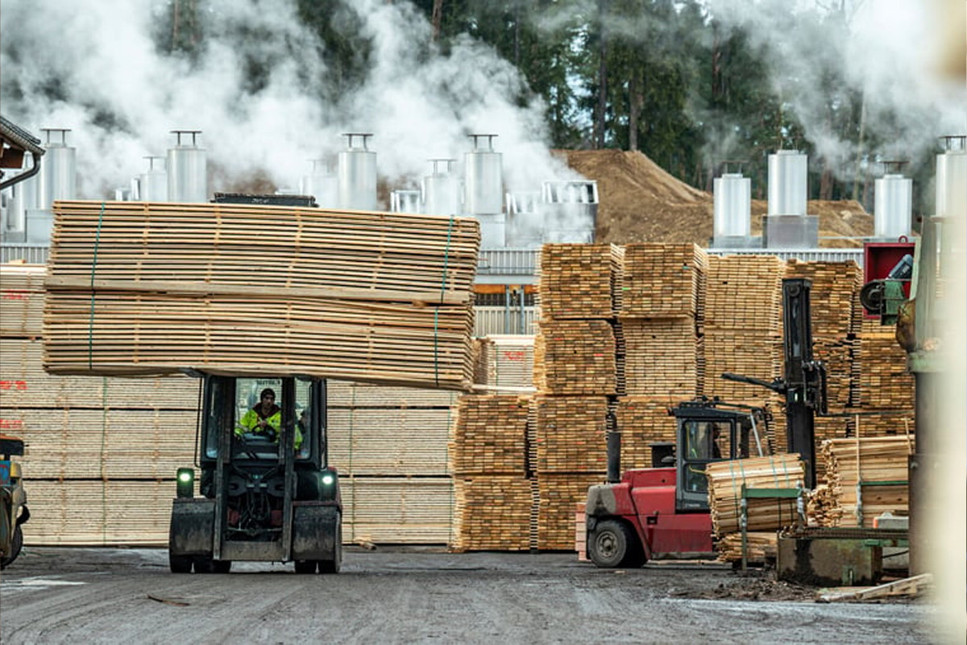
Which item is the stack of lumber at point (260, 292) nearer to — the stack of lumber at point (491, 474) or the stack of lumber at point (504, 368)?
the stack of lumber at point (491, 474)

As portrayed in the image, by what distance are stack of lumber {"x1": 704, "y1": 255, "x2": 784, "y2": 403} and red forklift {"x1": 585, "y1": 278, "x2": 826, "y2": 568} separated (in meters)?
1.72

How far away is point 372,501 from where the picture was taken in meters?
22.3

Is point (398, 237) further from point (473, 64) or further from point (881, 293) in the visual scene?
point (473, 64)

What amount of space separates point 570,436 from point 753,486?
5118 millimetres

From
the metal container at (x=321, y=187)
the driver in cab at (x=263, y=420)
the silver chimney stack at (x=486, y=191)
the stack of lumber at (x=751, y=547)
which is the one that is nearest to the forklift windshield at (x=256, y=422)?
the driver in cab at (x=263, y=420)

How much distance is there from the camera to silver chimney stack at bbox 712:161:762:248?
40.0 m

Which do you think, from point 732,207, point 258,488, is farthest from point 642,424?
point 732,207

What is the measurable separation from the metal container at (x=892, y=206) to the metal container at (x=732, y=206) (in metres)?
3.30

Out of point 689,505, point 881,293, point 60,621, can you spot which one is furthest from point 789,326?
point 60,621

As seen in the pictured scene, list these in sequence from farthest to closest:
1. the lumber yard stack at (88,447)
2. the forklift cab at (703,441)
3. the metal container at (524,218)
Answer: the metal container at (524,218) → the lumber yard stack at (88,447) → the forklift cab at (703,441)

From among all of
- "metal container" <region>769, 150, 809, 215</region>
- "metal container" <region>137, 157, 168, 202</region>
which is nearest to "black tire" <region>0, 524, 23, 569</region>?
"metal container" <region>137, 157, 168, 202</region>

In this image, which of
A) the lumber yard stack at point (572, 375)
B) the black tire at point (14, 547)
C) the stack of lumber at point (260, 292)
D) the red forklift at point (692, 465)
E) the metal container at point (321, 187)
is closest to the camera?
the stack of lumber at point (260, 292)

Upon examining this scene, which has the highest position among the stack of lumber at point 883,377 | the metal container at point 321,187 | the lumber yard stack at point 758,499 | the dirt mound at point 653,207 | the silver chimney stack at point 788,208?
the dirt mound at point 653,207

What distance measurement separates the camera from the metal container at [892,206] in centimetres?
4125
